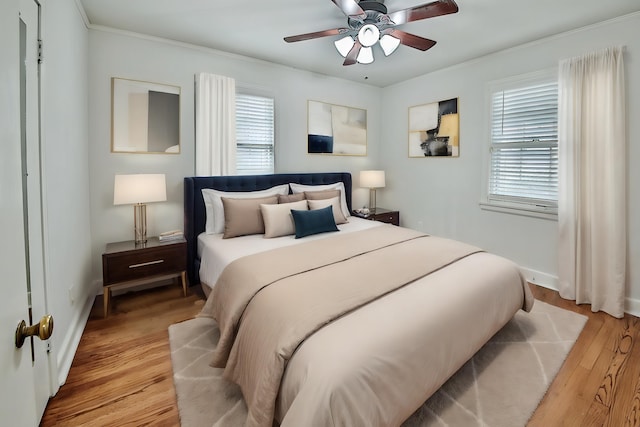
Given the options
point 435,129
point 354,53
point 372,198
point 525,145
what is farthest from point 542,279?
point 354,53

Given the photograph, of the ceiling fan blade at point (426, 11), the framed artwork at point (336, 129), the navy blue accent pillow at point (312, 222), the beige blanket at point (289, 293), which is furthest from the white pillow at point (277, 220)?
the ceiling fan blade at point (426, 11)

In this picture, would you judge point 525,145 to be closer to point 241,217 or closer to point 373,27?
point 373,27

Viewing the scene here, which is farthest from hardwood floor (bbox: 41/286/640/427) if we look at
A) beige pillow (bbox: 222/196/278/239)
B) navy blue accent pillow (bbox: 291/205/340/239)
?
navy blue accent pillow (bbox: 291/205/340/239)

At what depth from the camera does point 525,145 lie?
135 inches

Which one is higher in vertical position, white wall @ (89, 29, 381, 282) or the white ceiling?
the white ceiling

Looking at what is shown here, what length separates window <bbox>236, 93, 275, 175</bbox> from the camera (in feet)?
12.2

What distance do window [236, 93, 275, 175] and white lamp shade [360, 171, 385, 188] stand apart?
4.62 ft

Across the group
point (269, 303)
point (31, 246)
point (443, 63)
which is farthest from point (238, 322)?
point (443, 63)

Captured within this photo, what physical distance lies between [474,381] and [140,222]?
317cm

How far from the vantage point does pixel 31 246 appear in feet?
Answer: 5.05

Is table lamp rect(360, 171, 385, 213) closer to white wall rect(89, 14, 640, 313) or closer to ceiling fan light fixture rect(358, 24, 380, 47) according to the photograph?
white wall rect(89, 14, 640, 313)

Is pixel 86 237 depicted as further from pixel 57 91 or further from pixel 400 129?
pixel 400 129

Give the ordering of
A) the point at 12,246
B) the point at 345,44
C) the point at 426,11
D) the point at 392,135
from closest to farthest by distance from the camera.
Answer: the point at 12,246, the point at 426,11, the point at 345,44, the point at 392,135

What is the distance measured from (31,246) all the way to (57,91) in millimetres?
1119
